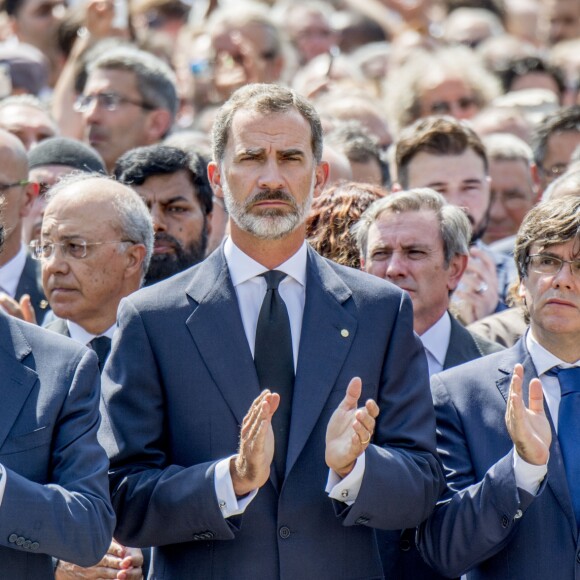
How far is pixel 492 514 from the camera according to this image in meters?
4.46

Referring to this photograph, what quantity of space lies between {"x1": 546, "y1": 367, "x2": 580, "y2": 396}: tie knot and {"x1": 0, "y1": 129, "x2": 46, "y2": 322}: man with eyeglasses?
8.25 ft

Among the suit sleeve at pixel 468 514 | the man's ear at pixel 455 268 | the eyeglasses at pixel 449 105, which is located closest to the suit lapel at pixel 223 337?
the suit sleeve at pixel 468 514

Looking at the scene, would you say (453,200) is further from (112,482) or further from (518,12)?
(518,12)

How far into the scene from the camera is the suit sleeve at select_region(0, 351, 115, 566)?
3.96 meters

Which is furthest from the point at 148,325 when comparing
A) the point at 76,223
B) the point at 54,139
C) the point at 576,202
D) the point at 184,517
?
the point at 54,139

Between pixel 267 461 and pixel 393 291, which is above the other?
pixel 393 291

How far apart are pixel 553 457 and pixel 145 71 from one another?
4168mm

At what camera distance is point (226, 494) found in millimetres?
4250

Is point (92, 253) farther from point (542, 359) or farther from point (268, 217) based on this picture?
point (542, 359)

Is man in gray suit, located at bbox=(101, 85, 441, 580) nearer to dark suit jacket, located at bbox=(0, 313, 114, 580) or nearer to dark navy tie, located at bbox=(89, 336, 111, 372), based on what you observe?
dark suit jacket, located at bbox=(0, 313, 114, 580)

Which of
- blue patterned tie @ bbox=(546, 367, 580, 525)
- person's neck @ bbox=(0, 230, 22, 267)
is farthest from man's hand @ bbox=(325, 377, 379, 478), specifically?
person's neck @ bbox=(0, 230, 22, 267)

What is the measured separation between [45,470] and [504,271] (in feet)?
11.4

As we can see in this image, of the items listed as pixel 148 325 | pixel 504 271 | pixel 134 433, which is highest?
pixel 148 325

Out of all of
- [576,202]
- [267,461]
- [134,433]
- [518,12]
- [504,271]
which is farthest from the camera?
[518,12]
